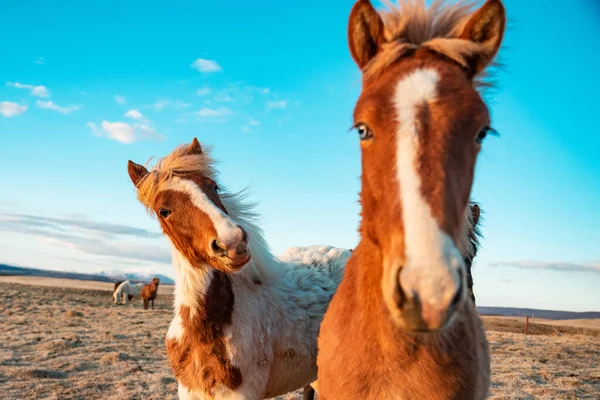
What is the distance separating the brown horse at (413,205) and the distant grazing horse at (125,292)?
85.4ft

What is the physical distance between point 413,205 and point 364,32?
1.00m

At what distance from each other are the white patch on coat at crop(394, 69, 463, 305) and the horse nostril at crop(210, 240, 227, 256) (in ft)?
7.21

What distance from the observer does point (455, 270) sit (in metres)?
1.41

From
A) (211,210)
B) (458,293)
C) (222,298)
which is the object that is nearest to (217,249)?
(211,210)

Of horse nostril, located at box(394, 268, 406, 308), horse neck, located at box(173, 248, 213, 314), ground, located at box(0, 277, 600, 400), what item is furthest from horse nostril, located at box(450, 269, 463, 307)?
ground, located at box(0, 277, 600, 400)

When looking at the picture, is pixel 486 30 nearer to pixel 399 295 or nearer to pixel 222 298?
pixel 399 295

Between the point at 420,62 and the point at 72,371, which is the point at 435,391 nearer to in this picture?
the point at 420,62

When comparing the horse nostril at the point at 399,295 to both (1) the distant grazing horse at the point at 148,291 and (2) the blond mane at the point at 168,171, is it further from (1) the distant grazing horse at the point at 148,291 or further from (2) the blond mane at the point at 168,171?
(1) the distant grazing horse at the point at 148,291

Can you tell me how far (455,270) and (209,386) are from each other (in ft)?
9.03

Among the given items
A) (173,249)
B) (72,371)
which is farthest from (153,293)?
(173,249)

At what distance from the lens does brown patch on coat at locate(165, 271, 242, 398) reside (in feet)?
11.6

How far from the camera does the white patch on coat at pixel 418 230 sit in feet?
4.60

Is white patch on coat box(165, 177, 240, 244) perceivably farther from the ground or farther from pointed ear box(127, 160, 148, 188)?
the ground

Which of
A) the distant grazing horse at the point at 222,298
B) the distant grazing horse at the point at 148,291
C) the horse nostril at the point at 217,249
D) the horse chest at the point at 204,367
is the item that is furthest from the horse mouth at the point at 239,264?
the distant grazing horse at the point at 148,291
